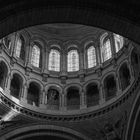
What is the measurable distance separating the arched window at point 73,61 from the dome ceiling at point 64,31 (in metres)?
1.64

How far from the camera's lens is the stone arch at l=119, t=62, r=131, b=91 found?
25.7 meters

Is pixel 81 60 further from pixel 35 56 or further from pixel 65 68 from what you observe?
pixel 35 56

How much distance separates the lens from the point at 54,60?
1226 inches

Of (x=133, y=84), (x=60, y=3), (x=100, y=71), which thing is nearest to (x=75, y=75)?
(x=100, y=71)

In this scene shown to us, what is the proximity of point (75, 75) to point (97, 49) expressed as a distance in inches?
134

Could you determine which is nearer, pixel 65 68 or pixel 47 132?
pixel 47 132

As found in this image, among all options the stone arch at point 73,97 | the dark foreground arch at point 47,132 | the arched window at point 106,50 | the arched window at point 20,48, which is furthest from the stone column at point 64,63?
→ the dark foreground arch at point 47,132

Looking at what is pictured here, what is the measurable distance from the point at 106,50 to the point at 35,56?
6.91m

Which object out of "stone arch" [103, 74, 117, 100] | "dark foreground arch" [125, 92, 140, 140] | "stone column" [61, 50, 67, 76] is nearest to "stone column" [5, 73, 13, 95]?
"stone column" [61, 50, 67, 76]

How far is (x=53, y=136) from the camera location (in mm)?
25281

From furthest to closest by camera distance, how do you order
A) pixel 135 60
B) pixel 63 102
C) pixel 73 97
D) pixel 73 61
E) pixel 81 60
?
pixel 73 61 → pixel 81 60 → pixel 73 97 → pixel 63 102 → pixel 135 60

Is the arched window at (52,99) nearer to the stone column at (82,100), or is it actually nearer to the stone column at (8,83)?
the stone column at (82,100)

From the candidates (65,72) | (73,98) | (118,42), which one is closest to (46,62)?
(65,72)

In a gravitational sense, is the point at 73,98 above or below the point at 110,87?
below
